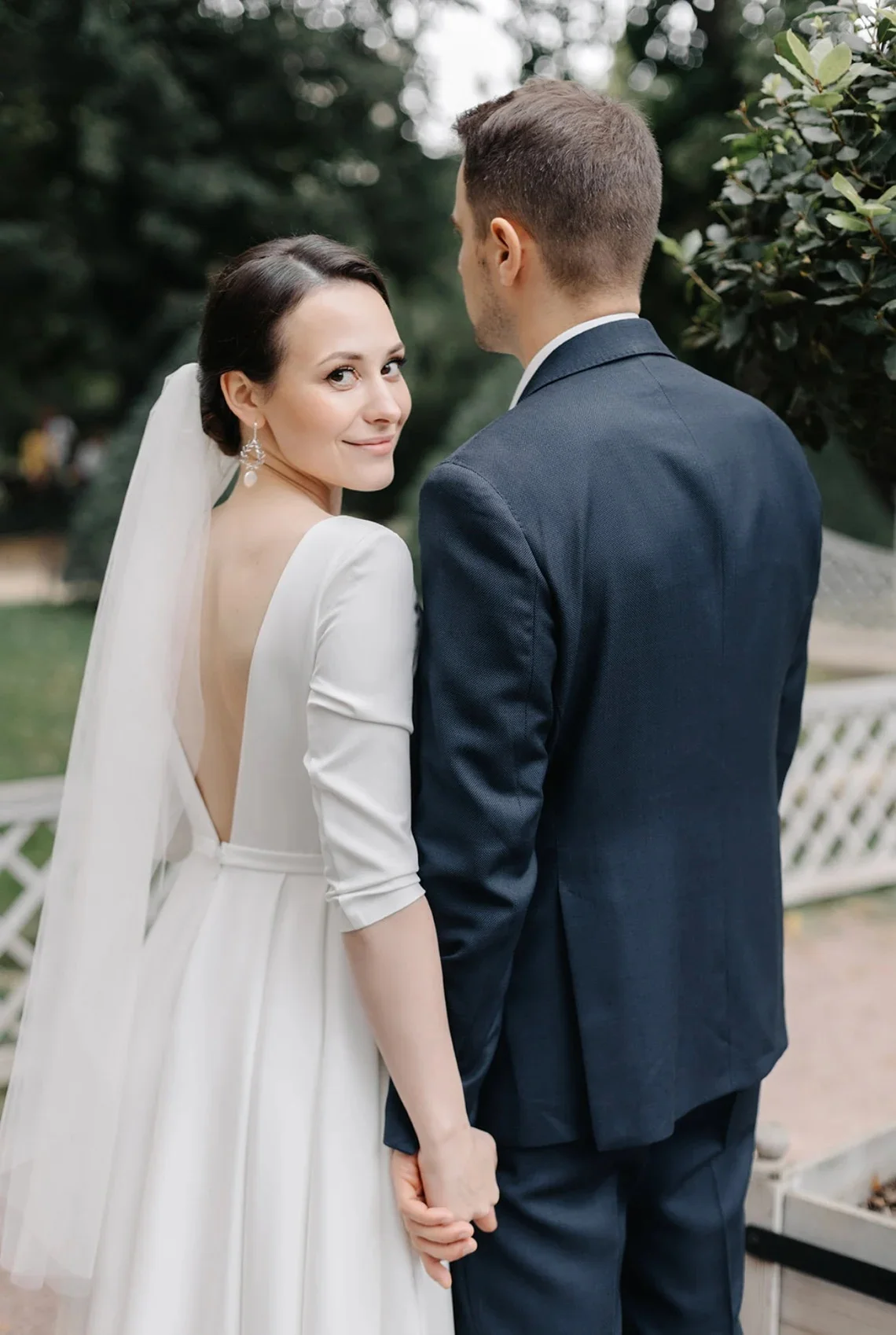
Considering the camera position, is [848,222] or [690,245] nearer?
[848,222]

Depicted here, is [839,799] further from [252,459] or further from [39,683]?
→ [39,683]

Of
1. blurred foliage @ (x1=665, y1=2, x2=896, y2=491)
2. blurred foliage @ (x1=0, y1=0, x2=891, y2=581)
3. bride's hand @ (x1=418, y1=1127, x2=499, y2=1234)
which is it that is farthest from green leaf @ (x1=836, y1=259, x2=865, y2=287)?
blurred foliage @ (x1=0, y1=0, x2=891, y2=581)

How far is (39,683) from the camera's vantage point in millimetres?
11641

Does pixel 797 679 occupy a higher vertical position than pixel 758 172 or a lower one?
lower

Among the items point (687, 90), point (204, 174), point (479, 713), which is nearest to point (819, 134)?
point (479, 713)

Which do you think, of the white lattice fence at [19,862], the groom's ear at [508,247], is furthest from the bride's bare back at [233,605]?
the white lattice fence at [19,862]

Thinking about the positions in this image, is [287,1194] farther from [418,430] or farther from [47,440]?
[47,440]

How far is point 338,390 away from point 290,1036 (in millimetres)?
903

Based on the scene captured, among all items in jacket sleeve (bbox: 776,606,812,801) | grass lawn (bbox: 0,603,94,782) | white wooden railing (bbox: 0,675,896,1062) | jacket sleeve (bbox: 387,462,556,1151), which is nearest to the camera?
jacket sleeve (bbox: 387,462,556,1151)

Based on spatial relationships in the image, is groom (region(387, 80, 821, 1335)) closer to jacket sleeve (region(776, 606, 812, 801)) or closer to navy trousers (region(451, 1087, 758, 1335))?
navy trousers (region(451, 1087, 758, 1335))

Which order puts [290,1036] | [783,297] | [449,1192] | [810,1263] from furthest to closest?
[810,1263], [783,297], [290,1036], [449,1192]

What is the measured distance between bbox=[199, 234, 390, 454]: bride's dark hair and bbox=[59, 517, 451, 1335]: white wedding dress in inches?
10.9

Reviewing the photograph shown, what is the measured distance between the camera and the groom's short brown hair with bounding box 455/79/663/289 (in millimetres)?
1635

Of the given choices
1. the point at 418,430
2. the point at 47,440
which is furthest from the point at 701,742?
Result: the point at 47,440
